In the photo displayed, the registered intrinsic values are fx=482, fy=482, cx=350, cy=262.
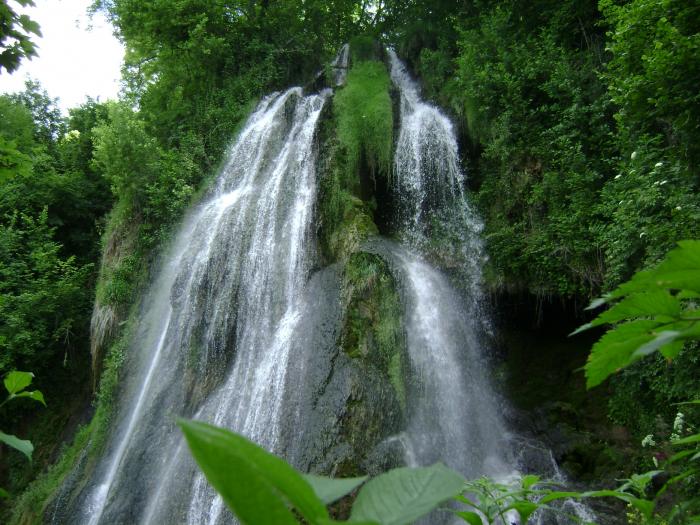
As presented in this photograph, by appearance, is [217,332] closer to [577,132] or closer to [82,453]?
[82,453]

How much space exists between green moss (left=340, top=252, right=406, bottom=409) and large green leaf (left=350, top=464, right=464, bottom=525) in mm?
6576

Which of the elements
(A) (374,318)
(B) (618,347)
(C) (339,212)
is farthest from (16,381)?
(C) (339,212)

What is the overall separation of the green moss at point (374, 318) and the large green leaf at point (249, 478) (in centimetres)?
671

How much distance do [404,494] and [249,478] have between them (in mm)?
171

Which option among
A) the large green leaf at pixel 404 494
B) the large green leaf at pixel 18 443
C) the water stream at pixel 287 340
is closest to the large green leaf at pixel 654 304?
the large green leaf at pixel 404 494

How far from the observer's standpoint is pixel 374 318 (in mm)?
7430

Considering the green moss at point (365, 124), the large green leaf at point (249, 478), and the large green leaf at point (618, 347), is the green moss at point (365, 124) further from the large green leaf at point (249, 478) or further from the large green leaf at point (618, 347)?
the large green leaf at point (249, 478)

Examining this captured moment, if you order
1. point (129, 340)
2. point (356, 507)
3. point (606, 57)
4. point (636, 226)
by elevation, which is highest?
point (606, 57)

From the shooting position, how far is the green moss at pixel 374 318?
277 inches

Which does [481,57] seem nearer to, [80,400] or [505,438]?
[505,438]

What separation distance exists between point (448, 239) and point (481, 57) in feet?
13.5

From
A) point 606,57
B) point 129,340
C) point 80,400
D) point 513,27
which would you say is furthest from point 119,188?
point 606,57

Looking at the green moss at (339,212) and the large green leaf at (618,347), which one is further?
the green moss at (339,212)

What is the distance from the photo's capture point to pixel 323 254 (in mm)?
9109
